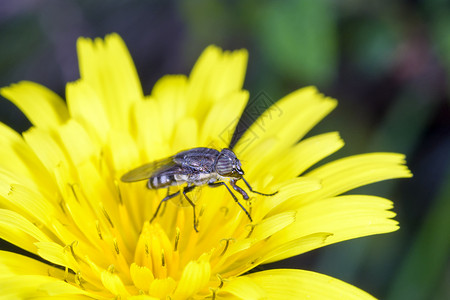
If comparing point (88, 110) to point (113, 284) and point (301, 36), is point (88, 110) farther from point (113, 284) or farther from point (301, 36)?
point (301, 36)

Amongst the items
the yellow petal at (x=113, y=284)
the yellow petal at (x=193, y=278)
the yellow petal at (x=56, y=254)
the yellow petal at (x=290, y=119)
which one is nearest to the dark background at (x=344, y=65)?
the yellow petal at (x=290, y=119)

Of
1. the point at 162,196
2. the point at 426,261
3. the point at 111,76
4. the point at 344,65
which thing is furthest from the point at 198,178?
the point at 344,65

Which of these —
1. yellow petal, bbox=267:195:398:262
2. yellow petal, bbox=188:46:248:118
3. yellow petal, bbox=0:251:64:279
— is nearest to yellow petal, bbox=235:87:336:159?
yellow petal, bbox=188:46:248:118

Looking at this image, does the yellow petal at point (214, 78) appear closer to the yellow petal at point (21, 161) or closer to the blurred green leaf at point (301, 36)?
the blurred green leaf at point (301, 36)

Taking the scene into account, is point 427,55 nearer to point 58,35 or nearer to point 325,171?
point 325,171

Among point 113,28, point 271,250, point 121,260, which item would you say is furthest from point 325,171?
point 113,28

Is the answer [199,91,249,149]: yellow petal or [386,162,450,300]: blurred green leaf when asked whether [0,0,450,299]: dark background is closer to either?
[386,162,450,300]: blurred green leaf

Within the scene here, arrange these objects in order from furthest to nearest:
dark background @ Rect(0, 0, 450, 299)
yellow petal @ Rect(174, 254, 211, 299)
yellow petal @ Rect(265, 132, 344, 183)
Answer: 1. dark background @ Rect(0, 0, 450, 299)
2. yellow petal @ Rect(265, 132, 344, 183)
3. yellow petal @ Rect(174, 254, 211, 299)

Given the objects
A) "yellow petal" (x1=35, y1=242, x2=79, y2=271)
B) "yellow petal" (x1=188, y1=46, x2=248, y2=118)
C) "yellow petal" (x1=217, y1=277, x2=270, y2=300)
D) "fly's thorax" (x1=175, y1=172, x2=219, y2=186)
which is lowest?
"yellow petal" (x1=217, y1=277, x2=270, y2=300)
